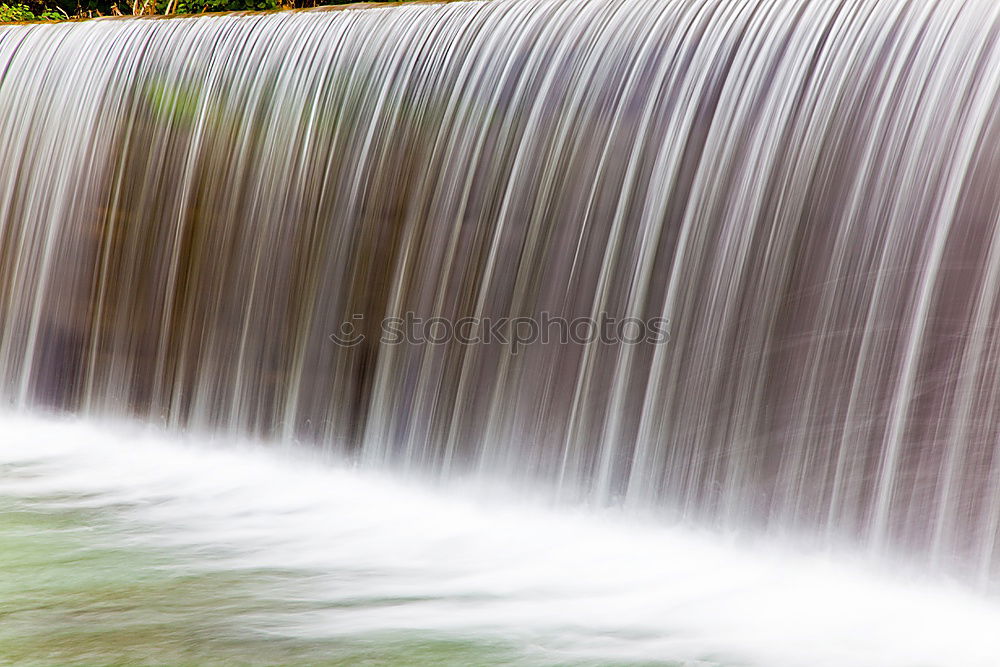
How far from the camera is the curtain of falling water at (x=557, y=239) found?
3.79m

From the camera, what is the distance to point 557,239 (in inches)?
193

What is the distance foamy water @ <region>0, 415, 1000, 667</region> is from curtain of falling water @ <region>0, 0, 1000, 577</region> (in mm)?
183

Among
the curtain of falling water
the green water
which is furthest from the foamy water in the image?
the curtain of falling water

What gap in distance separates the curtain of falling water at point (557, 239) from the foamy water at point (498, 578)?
0.18 m

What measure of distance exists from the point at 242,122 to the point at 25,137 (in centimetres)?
186

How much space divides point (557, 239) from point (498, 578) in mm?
1643

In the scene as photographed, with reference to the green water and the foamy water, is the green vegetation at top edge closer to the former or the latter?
the foamy water

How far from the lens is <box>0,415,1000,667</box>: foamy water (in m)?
3.33

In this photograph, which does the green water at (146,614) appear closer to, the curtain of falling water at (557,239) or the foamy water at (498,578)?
the foamy water at (498,578)

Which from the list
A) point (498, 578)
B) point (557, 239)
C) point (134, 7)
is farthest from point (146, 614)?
point (134, 7)

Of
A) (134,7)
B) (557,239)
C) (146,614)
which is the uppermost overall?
(134,7)

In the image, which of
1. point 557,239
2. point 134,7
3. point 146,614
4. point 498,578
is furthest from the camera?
point 134,7

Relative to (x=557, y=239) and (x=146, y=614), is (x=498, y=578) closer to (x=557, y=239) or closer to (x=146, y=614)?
(x=146, y=614)

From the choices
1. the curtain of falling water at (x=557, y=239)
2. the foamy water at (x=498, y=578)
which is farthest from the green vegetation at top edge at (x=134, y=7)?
the foamy water at (x=498, y=578)
